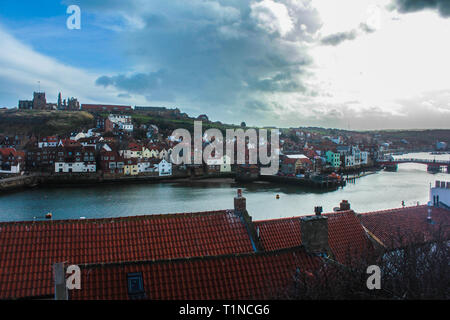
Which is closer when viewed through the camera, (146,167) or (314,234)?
(314,234)

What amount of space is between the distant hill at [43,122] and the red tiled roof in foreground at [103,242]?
250ft

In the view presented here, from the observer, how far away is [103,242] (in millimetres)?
6438

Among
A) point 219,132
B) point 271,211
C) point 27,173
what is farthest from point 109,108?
point 271,211

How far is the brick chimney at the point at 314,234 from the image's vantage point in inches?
239

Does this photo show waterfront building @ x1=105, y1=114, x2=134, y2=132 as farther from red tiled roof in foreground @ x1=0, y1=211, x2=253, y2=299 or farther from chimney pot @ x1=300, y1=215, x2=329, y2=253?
chimney pot @ x1=300, y1=215, x2=329, y2=253

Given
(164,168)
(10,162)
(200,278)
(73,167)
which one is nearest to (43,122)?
(10,162)

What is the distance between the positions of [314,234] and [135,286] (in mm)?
2996

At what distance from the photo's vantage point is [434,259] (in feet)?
18.1

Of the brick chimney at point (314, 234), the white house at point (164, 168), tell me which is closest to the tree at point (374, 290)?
the brick chimney at point (314, 234)

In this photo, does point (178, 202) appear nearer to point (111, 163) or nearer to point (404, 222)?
point (404, 222)

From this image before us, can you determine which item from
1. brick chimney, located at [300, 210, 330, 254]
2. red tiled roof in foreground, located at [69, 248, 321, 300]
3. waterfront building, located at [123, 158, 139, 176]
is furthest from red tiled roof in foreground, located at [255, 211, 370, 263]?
waterfront building, located at [123, 158, 139, 176]

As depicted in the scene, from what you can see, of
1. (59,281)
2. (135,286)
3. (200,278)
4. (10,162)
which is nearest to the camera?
(59,281)

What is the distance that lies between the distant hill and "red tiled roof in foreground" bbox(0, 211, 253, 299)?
7617 centimetres
